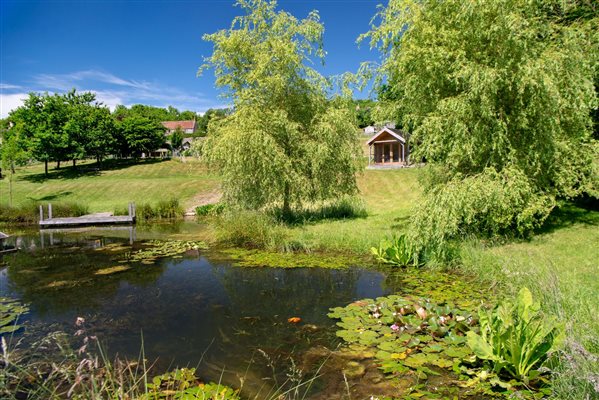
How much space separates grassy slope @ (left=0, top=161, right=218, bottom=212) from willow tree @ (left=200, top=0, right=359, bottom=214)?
8.63 m

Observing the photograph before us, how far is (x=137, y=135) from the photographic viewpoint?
54875 millimetres

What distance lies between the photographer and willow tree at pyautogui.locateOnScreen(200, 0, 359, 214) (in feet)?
48.9

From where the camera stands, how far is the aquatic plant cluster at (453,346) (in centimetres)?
454

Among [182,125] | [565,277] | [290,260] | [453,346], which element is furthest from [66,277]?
[182,125]

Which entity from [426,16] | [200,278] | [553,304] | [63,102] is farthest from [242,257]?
[63,102]

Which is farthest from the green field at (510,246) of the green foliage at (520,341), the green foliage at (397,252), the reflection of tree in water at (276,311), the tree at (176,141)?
the tree at (176,141)

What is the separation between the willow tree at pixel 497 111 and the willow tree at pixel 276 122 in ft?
16.0

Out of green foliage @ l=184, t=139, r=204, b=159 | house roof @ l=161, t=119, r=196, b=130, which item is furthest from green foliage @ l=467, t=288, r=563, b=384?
house roof @ l=161, t=119, r=196, b=130

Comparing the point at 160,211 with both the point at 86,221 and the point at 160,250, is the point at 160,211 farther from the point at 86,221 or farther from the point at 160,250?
the point at 160,250

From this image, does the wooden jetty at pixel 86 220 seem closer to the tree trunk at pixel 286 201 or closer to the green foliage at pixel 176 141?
the tree trunk at pixel 286 201

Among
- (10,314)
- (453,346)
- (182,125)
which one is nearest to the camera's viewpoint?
(453,346)

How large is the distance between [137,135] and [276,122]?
45.9 meters

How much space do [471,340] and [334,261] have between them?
6300 millimetres

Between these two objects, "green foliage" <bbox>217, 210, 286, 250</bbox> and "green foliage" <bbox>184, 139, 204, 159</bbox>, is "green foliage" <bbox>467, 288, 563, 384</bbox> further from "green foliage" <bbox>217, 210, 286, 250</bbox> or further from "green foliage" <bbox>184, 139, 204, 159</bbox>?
"green foliage" <bbox>184, 139, 204, 159</bbox>
